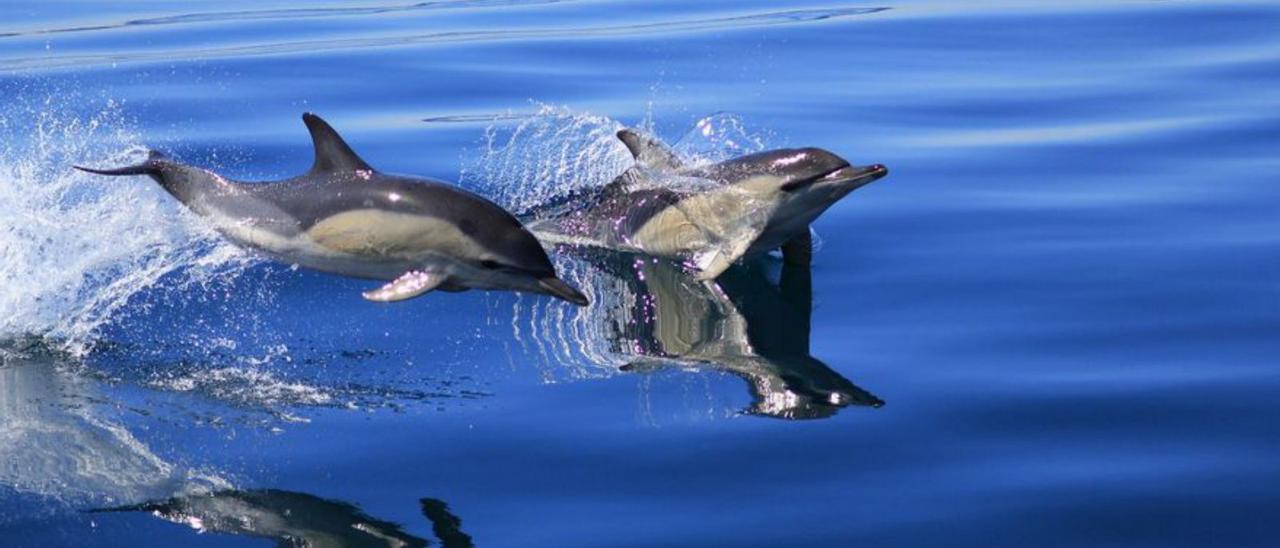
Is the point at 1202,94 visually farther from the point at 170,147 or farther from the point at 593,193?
the point at 170,147

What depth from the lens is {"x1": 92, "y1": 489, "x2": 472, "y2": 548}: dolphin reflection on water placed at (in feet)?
18.2

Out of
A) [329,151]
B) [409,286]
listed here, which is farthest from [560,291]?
[329,151]

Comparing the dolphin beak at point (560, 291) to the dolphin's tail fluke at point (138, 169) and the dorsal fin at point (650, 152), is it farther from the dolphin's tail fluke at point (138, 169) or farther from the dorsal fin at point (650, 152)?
the dorsal fin at point (650, 152)

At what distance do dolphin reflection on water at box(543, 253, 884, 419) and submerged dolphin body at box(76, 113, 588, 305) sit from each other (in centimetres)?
81

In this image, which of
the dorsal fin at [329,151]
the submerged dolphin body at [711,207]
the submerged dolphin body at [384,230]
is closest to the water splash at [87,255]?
the submerged dolphin body at [384,230]

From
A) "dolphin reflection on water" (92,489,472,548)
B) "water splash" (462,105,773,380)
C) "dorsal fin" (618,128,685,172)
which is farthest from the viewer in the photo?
"dorsal fin" (618,128,685,172)

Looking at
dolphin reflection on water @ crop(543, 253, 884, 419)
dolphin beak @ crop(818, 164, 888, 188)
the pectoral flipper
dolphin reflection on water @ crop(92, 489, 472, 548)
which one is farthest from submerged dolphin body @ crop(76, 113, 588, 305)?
dolphin beak @ crop(818, 164, 888, 188)

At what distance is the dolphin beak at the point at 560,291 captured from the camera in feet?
22.3

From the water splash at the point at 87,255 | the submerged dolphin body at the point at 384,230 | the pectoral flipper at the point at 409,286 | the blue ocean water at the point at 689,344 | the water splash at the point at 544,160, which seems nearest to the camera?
the blue ocean water at the point at 689,344

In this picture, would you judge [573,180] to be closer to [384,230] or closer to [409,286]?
[384,230]

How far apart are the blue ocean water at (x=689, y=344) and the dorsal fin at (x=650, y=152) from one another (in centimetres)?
70

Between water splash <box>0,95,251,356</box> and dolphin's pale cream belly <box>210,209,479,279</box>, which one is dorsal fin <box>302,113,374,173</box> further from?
water splash <box>0,95,251,356</box>

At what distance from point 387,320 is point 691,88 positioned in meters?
6.91

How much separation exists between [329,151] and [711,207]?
298 cm
